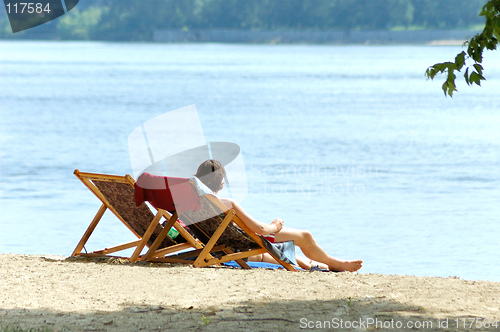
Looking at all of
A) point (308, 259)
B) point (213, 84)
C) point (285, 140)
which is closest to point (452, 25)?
point (213, 84)

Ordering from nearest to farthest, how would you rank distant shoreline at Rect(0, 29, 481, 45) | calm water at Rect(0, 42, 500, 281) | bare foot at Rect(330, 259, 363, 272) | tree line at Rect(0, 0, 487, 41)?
1. bare foot at Rect(330, 259, 363, 272)
2. calm water at Rect(0, 42, 500, 281)
3. distant shoreline at Rect(0, 29, 481, 45)
4. tree line at Rect(0, 0, 487, 41)

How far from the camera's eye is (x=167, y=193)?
211 inches

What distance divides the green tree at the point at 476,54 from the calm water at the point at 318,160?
356 cm

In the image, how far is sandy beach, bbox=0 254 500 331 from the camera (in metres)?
4.00

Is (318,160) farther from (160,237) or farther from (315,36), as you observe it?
(315,36)

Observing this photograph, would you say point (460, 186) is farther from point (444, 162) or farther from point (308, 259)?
point (308, 259)

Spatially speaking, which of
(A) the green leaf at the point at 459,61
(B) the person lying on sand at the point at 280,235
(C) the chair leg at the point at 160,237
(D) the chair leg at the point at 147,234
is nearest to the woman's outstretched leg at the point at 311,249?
(B) the person lying on sand at the point at 280,235

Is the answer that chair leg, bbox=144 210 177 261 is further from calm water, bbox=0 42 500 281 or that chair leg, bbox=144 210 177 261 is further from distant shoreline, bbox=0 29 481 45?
distant shoreline, bbox=0 29 481 45

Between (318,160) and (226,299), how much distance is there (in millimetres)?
11450

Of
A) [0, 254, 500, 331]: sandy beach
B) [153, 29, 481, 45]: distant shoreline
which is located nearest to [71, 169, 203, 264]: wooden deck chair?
[0, 254, 500, 331]: sandy beach

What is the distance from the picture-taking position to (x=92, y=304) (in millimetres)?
4398

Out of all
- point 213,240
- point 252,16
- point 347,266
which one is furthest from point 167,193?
point 252,16

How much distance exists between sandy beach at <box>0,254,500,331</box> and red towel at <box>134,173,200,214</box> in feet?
1.50

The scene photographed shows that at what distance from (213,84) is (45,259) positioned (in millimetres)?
38037
